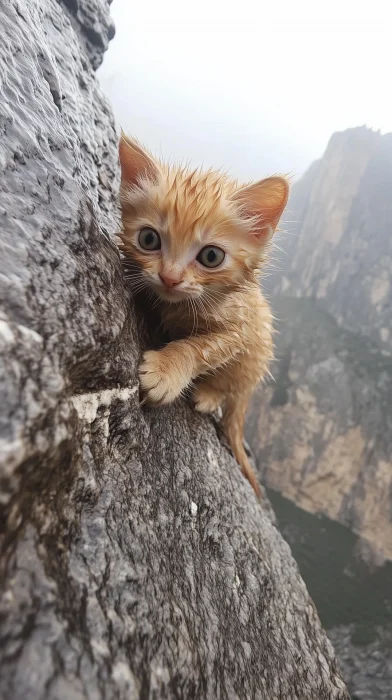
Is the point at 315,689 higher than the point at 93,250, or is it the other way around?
the point at 93,250

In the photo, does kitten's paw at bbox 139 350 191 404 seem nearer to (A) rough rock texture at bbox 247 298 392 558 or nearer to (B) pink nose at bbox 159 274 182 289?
(B) pink nose at bbox 159 274 182 289

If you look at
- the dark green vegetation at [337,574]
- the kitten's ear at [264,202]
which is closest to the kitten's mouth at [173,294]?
the kitten's ear at [264,202]

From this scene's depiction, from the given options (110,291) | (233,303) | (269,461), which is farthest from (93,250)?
(269,461)

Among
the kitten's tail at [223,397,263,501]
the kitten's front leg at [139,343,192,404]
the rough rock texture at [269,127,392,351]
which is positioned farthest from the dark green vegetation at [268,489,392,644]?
the kitten's front leg at [139,343,192,404]

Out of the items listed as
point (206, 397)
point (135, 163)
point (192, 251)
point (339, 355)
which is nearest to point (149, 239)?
point (192, 251)

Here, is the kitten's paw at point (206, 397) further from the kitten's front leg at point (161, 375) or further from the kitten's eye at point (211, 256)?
the kitten's eye at point (211, 256)

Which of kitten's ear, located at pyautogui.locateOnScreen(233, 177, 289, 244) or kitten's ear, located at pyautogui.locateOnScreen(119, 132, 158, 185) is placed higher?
kitten's ear, located at pyautogui.locateOnScreen(233, 177, 289, 244)

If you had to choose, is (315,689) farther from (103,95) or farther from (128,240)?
(103,95)
